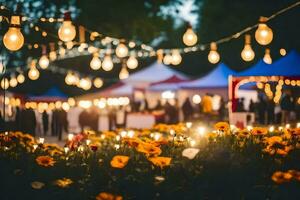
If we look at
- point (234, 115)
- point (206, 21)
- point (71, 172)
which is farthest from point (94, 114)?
point (206, 21)

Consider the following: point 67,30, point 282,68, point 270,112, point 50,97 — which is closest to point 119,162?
point 67,30

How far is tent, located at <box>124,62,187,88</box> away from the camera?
26719 millimetres

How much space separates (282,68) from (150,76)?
12.1 meters

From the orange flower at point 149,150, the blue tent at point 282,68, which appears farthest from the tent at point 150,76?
the orange flower at point 149,150

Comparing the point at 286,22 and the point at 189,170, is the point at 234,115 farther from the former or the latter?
the point at 286,22

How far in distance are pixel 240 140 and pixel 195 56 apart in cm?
3756

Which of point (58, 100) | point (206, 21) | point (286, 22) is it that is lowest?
point (58, 100)

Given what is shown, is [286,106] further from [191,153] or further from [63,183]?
[63,183]

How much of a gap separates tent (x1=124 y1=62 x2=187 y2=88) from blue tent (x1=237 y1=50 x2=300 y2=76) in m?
10.6

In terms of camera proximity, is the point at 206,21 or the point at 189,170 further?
the point at 206,21

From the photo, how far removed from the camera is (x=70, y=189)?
222 inches

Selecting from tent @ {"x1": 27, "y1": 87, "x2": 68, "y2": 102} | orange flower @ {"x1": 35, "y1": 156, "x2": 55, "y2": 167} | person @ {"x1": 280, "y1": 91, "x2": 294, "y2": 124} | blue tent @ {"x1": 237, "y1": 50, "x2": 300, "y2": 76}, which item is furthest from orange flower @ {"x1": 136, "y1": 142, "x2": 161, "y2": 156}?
tent @ {"x1": 27, "y1": 87, "x2": 68, "y2": 102}

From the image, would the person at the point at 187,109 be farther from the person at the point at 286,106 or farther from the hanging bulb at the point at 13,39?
the hanging bulb at the point at 13,39

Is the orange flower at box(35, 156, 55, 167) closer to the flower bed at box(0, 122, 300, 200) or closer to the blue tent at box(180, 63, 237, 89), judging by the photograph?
the flower bed at box(0, 122, 300, 200)
